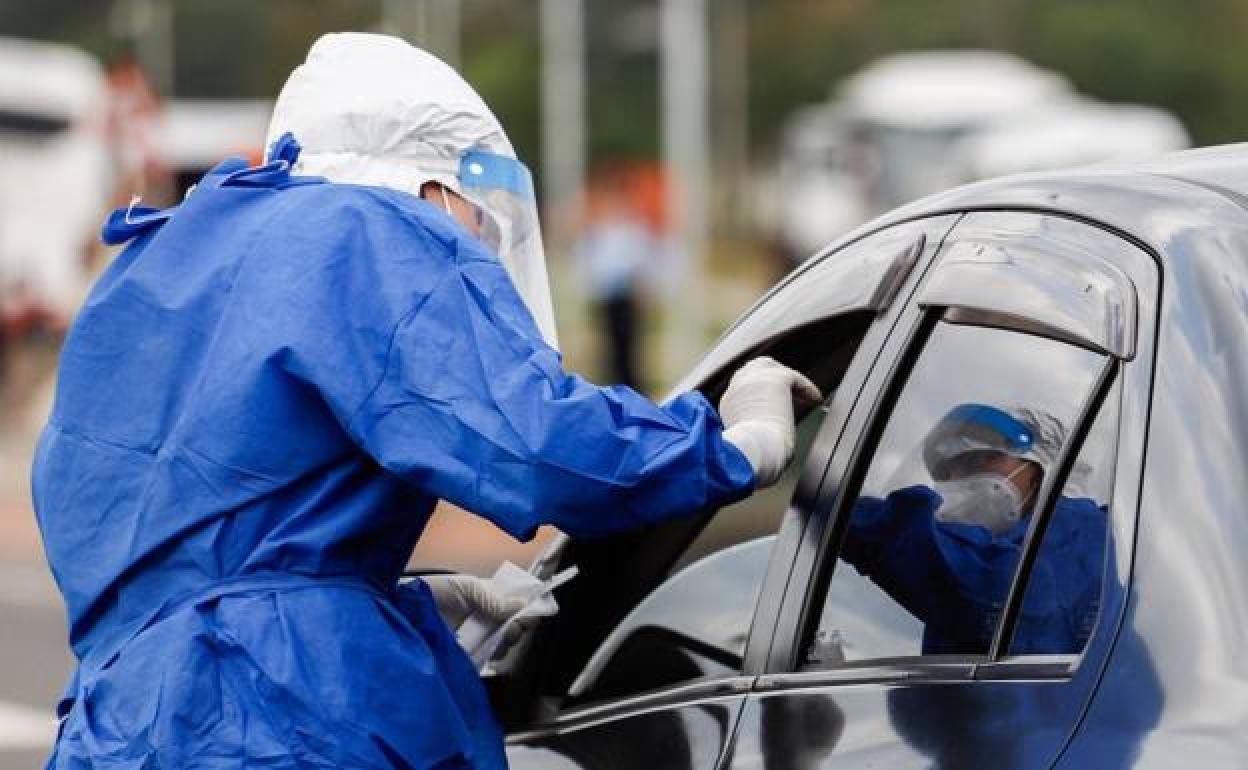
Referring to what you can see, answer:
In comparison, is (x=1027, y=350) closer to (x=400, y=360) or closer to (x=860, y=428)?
(x=860, y=428)

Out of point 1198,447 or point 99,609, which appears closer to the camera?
point 1198,447

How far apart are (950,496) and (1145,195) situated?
1.25 feet

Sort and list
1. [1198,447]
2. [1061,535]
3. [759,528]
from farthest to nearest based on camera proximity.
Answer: [759,528] → [1061,535] → [1198,447]

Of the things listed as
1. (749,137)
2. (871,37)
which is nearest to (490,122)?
(871,37)

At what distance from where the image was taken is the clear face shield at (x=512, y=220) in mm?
2984

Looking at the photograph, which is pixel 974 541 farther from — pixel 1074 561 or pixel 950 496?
pixel 1074 561

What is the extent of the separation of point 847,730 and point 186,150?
43888 millimetres

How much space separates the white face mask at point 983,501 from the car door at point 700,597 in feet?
0.49

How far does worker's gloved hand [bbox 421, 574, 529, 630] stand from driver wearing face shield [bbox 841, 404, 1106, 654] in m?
0.65

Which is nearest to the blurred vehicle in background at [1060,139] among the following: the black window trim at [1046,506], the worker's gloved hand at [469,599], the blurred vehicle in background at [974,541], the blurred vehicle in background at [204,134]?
the blurred vehicle in background at [204,134]

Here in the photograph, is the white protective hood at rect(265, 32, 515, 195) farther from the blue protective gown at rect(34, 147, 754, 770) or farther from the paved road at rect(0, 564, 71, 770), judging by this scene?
the paved road at rect(0, 564, 71, 770)

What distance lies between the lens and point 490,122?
299cm

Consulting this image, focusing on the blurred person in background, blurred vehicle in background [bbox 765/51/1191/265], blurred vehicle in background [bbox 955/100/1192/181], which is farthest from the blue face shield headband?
blurred vehicle in background [bbox 765/51/1191/265]

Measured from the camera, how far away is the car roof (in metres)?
2.44
